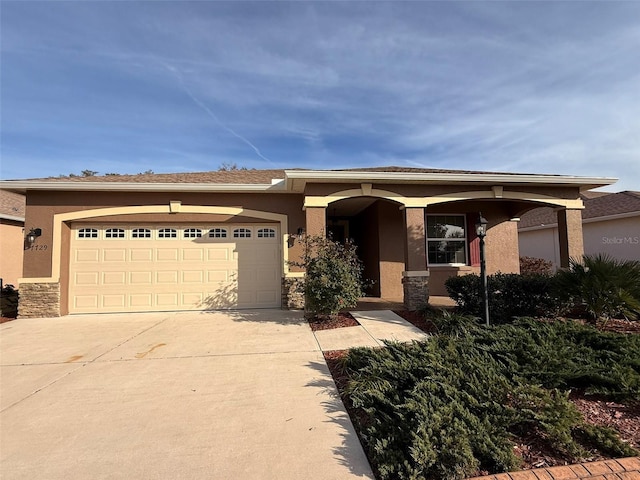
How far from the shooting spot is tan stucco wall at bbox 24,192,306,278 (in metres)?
8.93

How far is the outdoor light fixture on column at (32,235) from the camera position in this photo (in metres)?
8.87

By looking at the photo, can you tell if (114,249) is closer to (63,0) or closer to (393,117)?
(63,0)

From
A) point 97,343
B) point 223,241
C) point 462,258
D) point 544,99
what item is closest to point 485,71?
point 544,99

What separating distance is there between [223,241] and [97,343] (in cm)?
408

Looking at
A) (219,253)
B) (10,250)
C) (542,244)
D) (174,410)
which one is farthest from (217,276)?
(542,244)

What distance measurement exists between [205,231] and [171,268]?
1368mm

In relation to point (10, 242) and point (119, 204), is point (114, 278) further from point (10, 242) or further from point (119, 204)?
point (10, 242)

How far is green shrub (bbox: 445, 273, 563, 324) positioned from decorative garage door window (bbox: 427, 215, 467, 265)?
179 inches

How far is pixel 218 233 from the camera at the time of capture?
968cm

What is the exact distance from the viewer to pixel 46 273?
888 cm

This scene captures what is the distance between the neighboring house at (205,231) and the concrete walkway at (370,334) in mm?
1668

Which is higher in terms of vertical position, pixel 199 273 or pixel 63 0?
pixel 63 0

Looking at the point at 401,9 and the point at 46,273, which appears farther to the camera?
the point at 46,273

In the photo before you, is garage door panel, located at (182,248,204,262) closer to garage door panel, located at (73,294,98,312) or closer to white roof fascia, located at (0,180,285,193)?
white roof fascia, located at (0,180,285,193)
